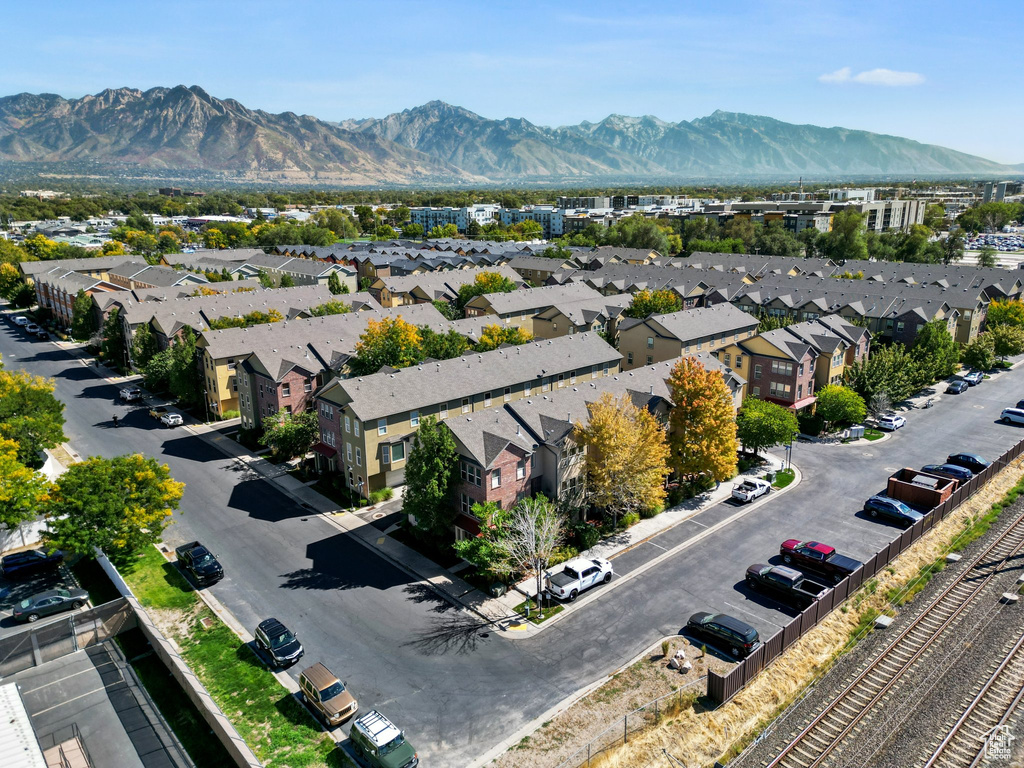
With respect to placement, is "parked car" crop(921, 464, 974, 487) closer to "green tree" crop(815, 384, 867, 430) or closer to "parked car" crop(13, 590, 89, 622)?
"green tree" crop(815, 384, 867, 430)

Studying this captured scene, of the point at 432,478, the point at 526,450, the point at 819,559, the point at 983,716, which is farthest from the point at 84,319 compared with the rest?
the point at 983,716

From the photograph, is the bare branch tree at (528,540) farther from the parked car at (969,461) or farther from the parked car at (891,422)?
the parked car at (891,422)

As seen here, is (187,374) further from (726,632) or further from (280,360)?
(726,632)

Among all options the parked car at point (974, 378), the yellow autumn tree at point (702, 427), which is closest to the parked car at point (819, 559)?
the yellow autumn tree at point (702, 427)

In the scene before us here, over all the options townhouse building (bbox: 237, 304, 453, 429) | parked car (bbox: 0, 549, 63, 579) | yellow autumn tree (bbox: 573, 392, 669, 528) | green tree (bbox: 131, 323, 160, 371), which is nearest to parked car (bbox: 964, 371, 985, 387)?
yellow autumn tree (bbox: 573, 392, 669, 528)

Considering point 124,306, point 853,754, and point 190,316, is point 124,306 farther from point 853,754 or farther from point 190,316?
point 853,754

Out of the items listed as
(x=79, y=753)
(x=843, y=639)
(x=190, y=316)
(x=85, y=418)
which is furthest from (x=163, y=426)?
(x=843, y=639)
